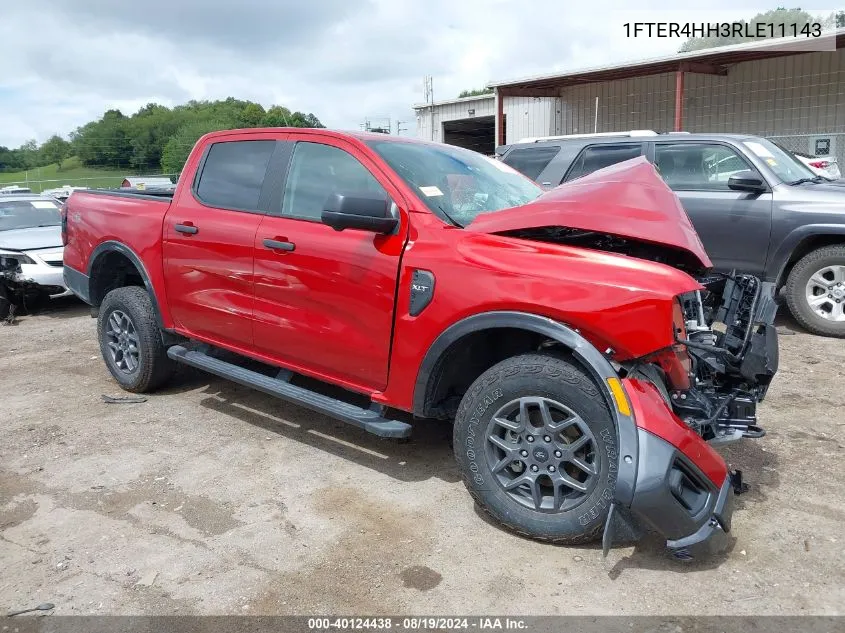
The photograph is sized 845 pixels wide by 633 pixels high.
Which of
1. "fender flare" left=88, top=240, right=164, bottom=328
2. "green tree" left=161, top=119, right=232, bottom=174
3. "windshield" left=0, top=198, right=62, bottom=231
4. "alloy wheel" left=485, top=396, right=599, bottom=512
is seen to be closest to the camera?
"alloy wheel" left=485, top=396, right=599, bottom=512

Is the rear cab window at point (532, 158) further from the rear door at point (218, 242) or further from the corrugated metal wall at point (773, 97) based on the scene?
the corrugated metal wall at point (773, 97)

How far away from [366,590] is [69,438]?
2746mm

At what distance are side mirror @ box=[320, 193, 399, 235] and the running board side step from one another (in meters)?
0.98

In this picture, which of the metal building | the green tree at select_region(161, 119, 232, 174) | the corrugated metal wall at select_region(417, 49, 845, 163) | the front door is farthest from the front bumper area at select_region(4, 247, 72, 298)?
the green tree at select_region(161, 119, 232, 174)

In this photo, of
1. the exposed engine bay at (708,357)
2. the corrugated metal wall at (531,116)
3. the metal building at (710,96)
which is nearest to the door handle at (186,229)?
the exposed engine bay at (708,357)

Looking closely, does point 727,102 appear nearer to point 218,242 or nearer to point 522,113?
point 522,113

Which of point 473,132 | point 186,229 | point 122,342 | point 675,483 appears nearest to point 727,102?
point 473,132

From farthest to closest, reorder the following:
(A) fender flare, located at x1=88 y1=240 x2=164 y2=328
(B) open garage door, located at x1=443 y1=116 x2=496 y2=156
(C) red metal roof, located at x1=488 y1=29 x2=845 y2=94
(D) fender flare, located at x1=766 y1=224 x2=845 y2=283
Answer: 1. (B) open garage door, located at x1=443 y1=116 x2=496 y2=156
2. (C) red metal roof, located at x1=488 y1=29 x2=845 y2=94
3. (D) fender flare, located at x1=766 y1=224 x2=845 y2=283
4. (A) fender flare, located at x1=88 y1=240 x2=164 y2=328

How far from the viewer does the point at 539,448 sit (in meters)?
3.07

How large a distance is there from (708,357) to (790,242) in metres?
3.88

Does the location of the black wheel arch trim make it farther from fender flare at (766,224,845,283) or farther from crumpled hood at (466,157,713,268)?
fender flare at (766,224,845,283)

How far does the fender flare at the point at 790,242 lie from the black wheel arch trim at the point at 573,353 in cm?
453

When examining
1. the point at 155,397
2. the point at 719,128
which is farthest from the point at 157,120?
the point at 155,397

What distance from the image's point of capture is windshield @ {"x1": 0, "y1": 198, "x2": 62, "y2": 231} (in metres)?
9.99
